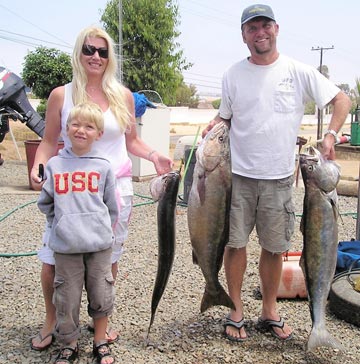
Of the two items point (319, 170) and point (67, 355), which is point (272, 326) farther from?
point (67, 355)

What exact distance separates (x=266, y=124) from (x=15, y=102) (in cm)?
919

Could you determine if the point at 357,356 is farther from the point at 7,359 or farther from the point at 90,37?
the point at 90,37

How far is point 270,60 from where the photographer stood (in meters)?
3.46

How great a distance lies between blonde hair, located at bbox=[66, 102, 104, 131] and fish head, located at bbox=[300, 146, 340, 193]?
1295 millimetres

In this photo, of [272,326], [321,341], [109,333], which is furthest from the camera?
[272,326]

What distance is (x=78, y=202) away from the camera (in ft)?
10.1

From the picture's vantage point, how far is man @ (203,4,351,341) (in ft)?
11.1

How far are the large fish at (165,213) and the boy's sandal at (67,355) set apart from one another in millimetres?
738

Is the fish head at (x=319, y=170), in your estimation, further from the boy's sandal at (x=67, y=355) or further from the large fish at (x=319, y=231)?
the boy's sandal at (x=67, y=355)

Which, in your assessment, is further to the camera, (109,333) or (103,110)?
(109,333)

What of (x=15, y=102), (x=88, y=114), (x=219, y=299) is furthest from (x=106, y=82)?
(x=15, y=102)

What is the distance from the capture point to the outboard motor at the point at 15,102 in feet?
37.0

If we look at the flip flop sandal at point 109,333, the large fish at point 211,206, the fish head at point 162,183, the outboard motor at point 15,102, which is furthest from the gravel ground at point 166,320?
the outboard motor at point 15,102

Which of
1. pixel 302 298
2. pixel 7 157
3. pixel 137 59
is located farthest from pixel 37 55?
pixel 302 298
